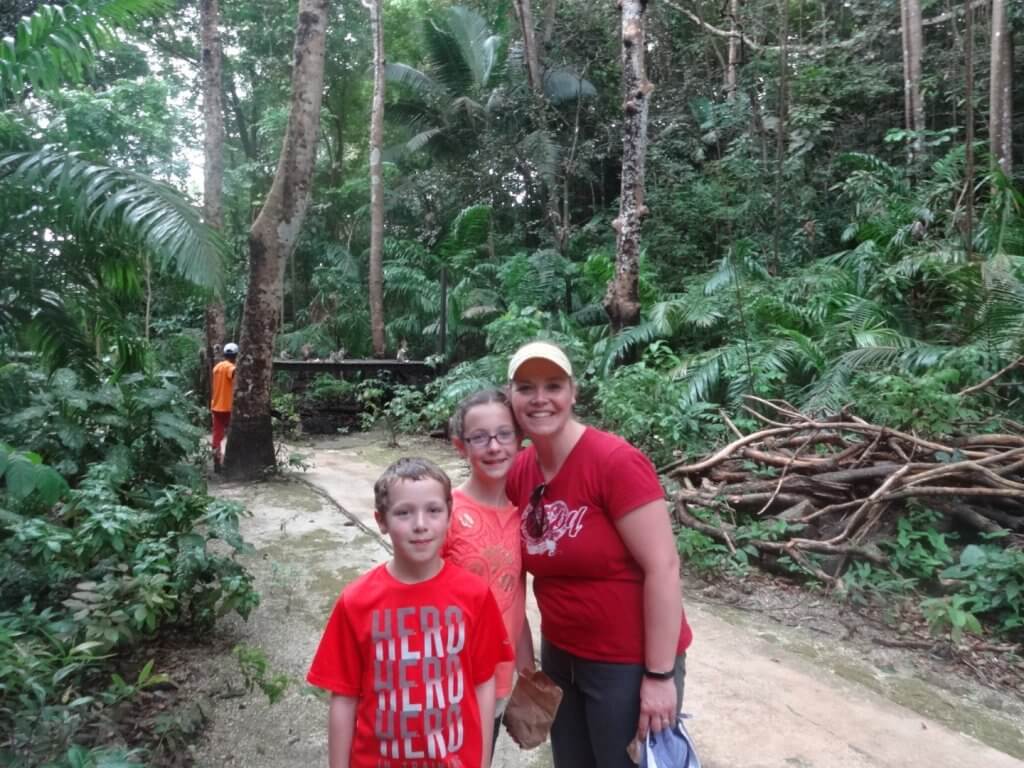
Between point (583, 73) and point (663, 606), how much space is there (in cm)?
1514

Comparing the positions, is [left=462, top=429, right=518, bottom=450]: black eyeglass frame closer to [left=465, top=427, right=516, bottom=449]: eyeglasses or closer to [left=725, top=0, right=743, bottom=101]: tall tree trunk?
[left=465, top=427, right=516, bottom=449]: eyeglasses

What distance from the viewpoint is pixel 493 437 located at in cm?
173

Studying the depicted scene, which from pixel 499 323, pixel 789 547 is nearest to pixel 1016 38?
pixel 499 323

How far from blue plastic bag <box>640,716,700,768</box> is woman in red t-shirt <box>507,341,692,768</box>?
3 cm

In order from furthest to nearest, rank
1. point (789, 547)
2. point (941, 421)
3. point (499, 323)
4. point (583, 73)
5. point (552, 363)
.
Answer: point (583, 73)
point (499, 323)
point (941, 421)
point (789, 547)
point (552, 363)

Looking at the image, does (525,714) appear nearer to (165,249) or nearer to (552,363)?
(552,363)

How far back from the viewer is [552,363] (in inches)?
65.4

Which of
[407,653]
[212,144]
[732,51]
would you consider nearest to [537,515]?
[407,653]

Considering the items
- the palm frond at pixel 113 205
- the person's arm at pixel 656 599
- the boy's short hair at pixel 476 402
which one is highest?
the palm frond at pixel 113 205

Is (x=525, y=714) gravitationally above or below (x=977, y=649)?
above

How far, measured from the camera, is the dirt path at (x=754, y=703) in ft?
8.97

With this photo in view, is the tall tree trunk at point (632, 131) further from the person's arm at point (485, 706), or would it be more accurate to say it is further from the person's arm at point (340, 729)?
the person's arm at point (340, 729)

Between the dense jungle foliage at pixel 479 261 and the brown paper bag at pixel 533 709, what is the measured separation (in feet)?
3.93

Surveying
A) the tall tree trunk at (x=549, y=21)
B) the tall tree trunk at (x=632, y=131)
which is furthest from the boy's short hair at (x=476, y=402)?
the tall tree trunk at (x=549, y=21)
